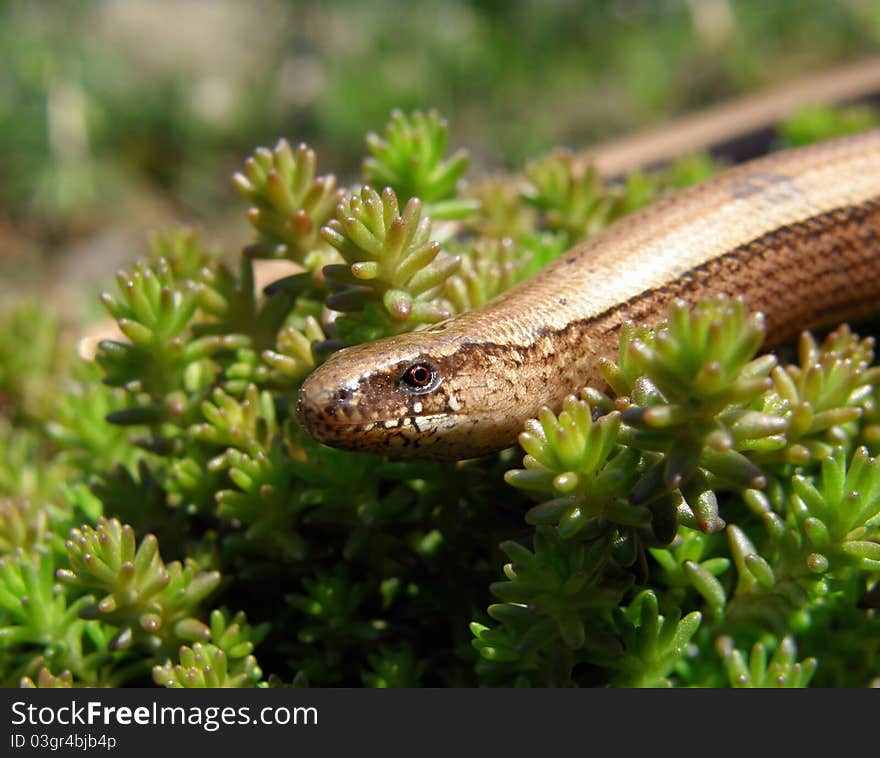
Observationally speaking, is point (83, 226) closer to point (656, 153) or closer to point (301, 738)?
point (656, 153)

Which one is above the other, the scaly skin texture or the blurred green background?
the blurred green background

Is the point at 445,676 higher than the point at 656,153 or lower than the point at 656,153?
lower

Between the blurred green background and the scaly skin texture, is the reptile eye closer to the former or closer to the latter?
the scaly skin texture

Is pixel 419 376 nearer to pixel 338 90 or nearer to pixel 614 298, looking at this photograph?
pixel 614 298

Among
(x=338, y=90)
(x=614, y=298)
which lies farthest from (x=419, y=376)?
(x=338, y=90)

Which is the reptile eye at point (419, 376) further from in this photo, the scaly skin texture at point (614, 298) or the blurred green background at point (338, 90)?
the blurred green background at point (338, 90)

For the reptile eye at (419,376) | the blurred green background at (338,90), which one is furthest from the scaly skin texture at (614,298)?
the blurred green background at (338,90)

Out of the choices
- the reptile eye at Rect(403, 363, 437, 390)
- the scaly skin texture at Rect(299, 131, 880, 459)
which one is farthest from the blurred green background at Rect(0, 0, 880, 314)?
the reptile eye at Rect(403, 363, 437, 390)

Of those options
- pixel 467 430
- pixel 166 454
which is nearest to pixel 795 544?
pixel 467 430
